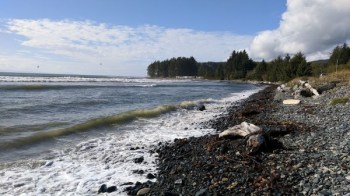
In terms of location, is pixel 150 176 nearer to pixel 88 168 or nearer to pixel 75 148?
pixel 88 168

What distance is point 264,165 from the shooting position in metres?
8.77

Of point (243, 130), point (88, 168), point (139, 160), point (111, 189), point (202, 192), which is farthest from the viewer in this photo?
point (243, 130)

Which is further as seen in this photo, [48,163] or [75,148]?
[75,148]

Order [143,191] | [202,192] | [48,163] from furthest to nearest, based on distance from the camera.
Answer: [48,163]
[143,191]
[202,192]

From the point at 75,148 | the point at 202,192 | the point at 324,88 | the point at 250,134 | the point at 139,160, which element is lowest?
the point at 75,148

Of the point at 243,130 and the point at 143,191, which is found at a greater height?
the point at 243,130

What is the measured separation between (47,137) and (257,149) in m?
9.16

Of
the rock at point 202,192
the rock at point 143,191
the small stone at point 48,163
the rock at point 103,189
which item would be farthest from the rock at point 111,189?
the small stone at point 48,163

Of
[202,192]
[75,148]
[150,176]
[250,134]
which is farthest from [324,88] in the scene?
[202,192]

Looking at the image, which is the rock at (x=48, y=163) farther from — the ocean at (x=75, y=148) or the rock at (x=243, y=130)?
the rock at (x=243, y=130)

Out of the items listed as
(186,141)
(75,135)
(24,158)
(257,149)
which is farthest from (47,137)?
(257,149)

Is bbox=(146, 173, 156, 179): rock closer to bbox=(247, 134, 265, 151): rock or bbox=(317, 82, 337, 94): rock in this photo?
bbox=(247, 134, 265, 151): rock

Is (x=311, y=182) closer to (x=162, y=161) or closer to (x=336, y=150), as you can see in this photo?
(x=336, y=150)

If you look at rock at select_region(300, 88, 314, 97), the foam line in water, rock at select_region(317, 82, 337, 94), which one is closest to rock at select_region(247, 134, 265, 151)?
the foam line in water
